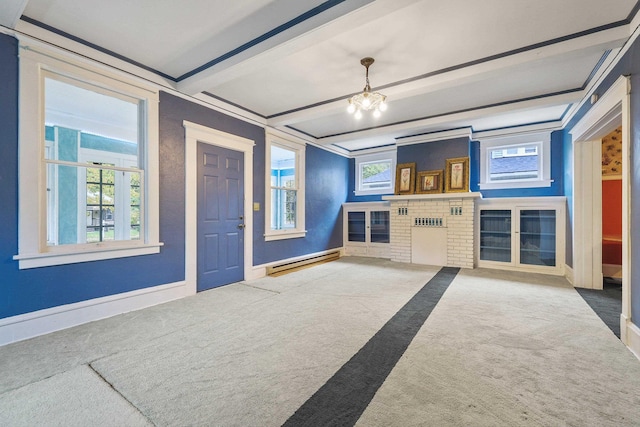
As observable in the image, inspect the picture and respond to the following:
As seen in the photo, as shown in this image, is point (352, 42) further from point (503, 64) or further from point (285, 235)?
point (285, 235)

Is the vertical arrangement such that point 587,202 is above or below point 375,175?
below

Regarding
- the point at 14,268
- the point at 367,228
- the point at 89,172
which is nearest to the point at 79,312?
the point at 14,268

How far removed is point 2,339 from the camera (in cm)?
232

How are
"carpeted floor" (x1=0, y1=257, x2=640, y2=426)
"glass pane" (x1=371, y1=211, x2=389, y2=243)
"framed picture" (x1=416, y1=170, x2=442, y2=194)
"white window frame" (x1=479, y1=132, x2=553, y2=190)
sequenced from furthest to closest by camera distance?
"glass pane" (x1=371, y1=211, x2=389, y2=243) → "framed picture" (x1=416, y1=170, x2=442, y2=194) → "white window frame" (x1=479, y1=132, x2=553, y2=190) → "carpeted floor" (x1=0, y1=257, x2=640, y2=426)

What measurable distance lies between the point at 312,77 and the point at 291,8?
1.20m

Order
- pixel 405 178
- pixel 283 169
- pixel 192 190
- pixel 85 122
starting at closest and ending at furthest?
pixel 192 190, pixel 85 122, pixel 405 178, pixel 283 169

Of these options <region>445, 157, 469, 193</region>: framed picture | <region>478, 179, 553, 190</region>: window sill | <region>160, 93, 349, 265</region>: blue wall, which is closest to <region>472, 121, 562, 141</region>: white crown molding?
<region>445, 157, 469, 193</region>: framed picture

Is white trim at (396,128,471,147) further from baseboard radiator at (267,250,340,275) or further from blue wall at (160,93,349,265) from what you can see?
baseboard radiator at (267,250,340,275)

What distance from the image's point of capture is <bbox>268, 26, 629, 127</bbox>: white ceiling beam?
249 centimetres

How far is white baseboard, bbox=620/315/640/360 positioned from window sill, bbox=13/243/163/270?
4.54 m

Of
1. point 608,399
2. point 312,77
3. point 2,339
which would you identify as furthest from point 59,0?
point 608,399

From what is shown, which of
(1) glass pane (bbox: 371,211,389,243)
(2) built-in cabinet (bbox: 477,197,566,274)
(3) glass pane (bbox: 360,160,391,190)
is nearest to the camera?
(2) built-in cabinet (bbox: 477,197,566,274)

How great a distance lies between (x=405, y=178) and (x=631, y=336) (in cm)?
436

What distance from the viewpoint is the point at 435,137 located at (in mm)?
5785
